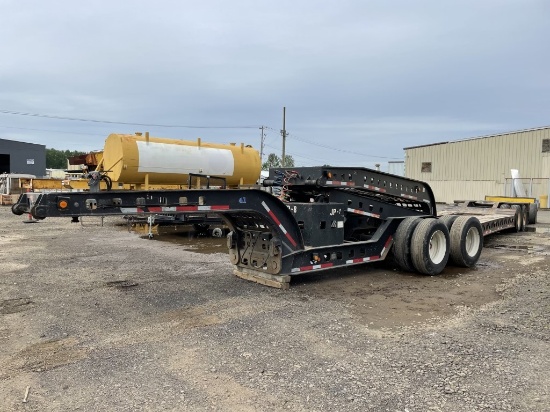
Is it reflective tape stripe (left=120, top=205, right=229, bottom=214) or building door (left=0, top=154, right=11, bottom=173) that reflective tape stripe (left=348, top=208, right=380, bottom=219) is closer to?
reflective tape stripe (left=120, top=205, right=229, bottom=214)

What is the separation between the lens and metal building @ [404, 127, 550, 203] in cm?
3053

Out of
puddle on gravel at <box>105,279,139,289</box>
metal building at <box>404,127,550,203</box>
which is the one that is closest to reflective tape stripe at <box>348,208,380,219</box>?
puddle on gravel at <box>105,279,139,289</box>

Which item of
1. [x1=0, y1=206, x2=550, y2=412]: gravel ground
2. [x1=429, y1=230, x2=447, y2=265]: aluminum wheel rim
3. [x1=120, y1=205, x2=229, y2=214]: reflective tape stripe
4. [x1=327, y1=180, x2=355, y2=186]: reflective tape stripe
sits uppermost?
[x1=327, y1=180, x2=355, y2=186]: reflective tape stripe

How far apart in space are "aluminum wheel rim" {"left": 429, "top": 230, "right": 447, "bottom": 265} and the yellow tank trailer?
744 cm

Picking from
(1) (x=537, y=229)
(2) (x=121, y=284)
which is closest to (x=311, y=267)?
(2) (x=121, y=284)

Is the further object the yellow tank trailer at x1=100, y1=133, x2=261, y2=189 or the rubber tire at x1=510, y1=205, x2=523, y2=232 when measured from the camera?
the rubber tire at x1=510, y1=205, x2=523, y2=232

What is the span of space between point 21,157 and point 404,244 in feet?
197

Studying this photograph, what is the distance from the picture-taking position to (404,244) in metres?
8.45

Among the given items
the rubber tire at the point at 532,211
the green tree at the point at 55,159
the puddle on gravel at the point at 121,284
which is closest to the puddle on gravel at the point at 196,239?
the puddle on gravel at the point at 121,284

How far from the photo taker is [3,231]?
15273 mm

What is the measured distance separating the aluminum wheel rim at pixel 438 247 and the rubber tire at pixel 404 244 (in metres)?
0.47

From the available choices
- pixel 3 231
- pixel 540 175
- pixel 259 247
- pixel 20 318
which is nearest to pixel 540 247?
pixel 259 247

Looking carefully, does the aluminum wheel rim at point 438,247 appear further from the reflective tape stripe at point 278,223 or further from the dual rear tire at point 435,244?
the reflective tape stripe at point 278,223

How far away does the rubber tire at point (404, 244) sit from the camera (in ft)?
27.8
